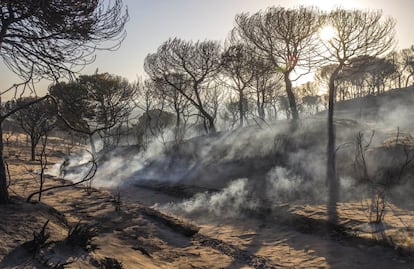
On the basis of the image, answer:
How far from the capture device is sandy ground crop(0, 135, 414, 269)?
5.15m

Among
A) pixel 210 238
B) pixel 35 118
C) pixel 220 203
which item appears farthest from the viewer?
pixel 35 118

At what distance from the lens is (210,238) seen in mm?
8469

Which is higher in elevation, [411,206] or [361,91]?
Result: [361,91]

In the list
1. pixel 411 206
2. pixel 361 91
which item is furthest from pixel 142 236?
pixel 361 91

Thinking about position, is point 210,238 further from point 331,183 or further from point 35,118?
point 35,118

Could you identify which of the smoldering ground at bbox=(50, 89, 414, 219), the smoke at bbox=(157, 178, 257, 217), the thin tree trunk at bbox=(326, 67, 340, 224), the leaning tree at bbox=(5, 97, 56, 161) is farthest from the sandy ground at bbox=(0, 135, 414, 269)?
the leaning tree at bbox=(5, 97, 56, 161)

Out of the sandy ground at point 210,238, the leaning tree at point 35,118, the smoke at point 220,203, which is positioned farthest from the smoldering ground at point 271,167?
the leaning tree at point 35,118

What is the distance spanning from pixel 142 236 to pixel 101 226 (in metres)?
0.88

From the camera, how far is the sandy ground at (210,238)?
5152 mm

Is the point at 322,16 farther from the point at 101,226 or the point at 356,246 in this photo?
the point at 101,226

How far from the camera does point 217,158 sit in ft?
59.3

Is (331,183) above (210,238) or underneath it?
above

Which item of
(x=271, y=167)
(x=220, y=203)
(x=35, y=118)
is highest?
(x=35, y=118)

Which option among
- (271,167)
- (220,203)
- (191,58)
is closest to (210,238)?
(220,203)
